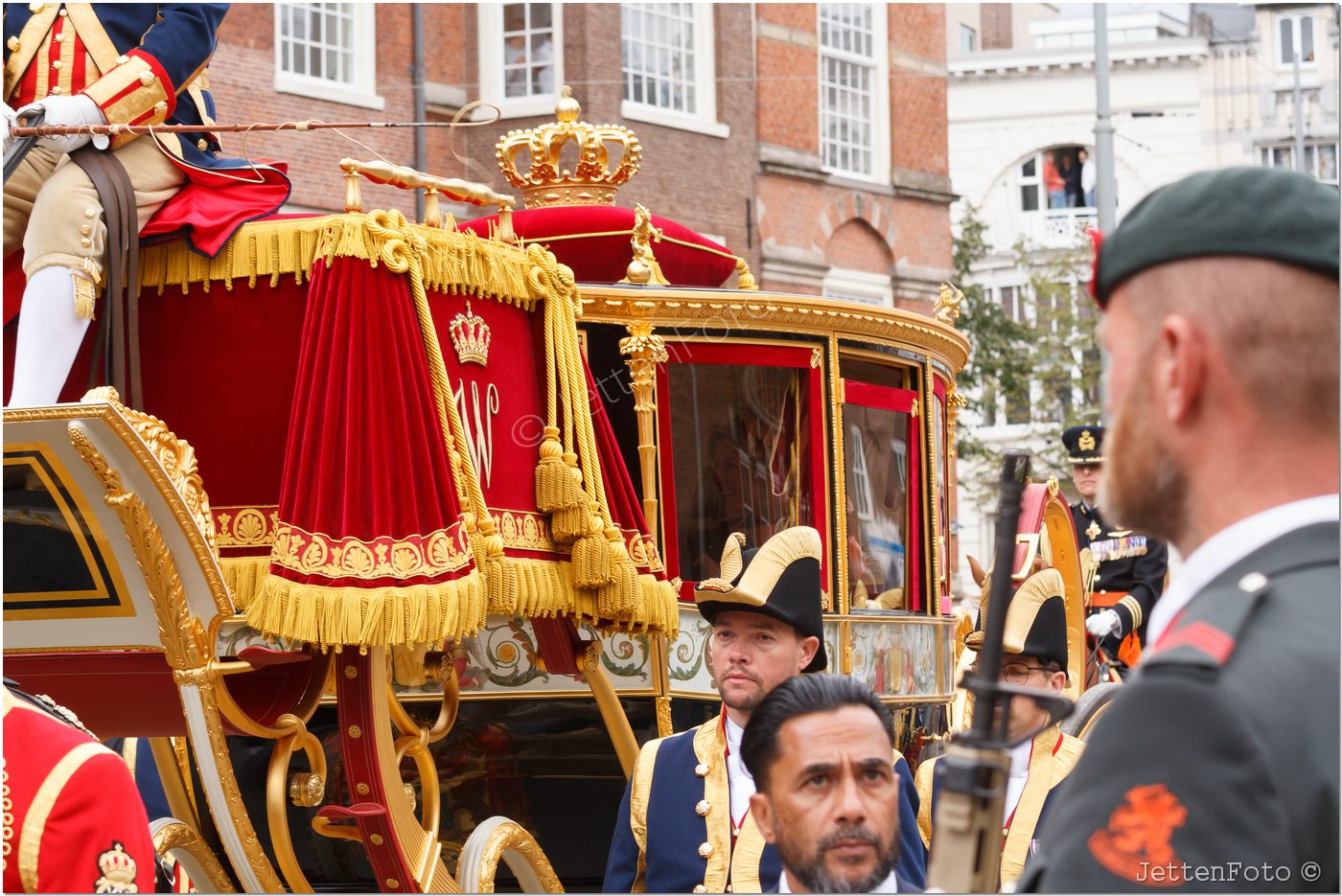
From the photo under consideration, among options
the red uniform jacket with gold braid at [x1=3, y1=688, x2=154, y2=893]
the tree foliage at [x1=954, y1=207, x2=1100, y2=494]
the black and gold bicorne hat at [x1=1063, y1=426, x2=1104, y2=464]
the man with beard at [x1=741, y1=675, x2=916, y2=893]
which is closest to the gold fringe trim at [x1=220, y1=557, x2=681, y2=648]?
the man with beard at [x1=741, y1=675, x2=916, y2=893]

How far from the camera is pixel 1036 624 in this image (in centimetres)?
599

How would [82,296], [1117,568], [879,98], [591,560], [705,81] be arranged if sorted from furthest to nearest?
[879,98] < [705,81] < [1117,568] < [591,560] < [82,296]

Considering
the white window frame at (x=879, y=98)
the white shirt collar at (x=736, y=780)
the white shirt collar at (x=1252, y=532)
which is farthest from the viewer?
the white window frame at (x=879, y=98)

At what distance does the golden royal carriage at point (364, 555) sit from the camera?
4875 millimetres

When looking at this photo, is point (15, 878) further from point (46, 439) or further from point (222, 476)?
point (222, 476)

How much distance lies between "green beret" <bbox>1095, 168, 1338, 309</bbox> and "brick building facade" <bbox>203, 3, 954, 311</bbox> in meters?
14.4

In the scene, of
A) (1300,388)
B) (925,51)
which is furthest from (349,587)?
(925,51)

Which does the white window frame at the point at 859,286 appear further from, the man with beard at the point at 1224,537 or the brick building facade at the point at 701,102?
the man with beard at the point at 1224,537

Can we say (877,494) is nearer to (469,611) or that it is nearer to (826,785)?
(469,611)

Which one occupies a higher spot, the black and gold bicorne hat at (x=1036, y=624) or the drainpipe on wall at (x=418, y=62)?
the drainpipe on wall at (x=418, y=62)

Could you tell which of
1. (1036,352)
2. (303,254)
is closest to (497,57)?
(1036,352)

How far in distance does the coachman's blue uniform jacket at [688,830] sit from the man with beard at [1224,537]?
9.03 feet

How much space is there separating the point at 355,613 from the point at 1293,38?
1044 inches

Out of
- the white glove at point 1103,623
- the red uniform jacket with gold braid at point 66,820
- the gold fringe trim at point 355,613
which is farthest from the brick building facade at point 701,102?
the red uniform jacket with gold braid at point 66,820
